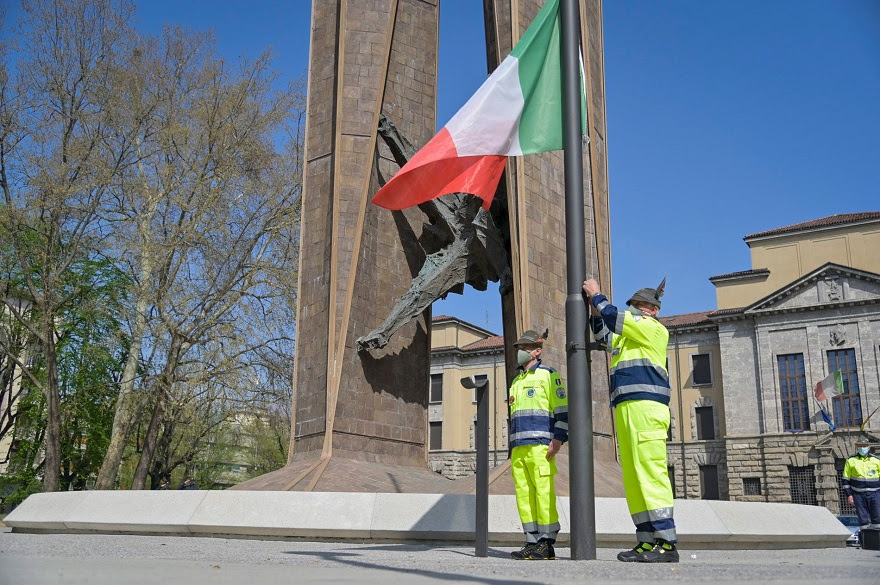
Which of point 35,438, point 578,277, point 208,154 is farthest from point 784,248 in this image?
point 578,277

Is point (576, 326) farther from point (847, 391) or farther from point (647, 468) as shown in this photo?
point (847, 391)

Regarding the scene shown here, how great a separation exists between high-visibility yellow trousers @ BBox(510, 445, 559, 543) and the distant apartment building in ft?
109

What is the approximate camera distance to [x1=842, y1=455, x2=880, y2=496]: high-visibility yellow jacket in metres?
13.6

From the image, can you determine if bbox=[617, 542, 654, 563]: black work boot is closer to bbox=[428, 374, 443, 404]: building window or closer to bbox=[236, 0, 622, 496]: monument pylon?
bbox=[236, 0, 622, 496]: monument pylon

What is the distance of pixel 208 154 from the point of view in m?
22.7

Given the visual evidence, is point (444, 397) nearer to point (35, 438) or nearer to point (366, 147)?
point (35, 438)

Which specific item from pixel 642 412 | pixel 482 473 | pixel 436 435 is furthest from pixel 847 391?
pixel 642 412

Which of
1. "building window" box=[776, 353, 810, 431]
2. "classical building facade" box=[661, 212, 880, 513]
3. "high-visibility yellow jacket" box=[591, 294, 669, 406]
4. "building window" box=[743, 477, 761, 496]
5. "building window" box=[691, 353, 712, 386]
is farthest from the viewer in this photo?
"building window" box=[691, 353, 712, 386]

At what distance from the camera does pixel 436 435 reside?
167 feet

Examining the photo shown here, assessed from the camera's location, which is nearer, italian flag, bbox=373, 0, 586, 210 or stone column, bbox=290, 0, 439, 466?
italian flag, bbox=373, 0, 586, 210

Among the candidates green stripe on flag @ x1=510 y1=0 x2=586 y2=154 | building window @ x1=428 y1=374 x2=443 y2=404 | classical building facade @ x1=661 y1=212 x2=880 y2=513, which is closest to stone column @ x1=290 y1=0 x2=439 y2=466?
green stripe on flag @ x1=510 y1=0 x2=586 y2=154

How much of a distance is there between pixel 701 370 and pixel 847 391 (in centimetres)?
735

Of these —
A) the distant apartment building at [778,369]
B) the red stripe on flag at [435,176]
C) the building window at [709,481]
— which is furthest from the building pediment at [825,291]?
the red stripe on flag at [435,176]

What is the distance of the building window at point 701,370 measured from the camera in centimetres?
4684
